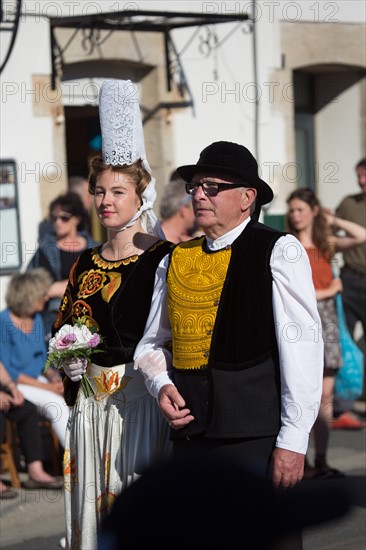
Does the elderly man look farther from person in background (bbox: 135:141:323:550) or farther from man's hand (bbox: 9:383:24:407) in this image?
man's hand (bbox: 9:383:24:407)

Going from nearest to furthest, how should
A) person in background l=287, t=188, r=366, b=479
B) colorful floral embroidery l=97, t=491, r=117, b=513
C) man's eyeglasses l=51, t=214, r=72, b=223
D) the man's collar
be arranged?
the man's collar
colorful floral embroidery l=97, t=491, r=117, b=513
person in background l=287, t=188, r=366, b=479
man's eyeglasses l=51, t=214, r=72, b=223

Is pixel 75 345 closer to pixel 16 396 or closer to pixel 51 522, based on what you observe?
pixel 51 522

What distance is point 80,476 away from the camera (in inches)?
173

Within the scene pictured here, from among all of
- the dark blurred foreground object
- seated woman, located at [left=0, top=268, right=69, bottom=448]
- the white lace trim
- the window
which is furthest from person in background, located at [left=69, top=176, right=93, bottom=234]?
the dark blurred foreground object

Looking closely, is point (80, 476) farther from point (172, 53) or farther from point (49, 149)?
point (172, 53)

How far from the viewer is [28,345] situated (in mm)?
7641

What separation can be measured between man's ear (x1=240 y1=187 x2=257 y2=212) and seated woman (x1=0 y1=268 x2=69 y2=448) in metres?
3.85

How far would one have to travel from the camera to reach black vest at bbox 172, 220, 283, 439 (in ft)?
12.1

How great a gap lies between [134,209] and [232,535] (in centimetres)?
327

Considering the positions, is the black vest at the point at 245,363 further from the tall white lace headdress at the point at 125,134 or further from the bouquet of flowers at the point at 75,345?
the tall white lace headdress at the point at 125,134

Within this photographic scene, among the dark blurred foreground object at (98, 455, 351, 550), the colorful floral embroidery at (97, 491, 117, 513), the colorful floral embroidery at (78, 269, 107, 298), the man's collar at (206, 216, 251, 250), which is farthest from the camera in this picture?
the colorful floral embroidery at (78, 269, 107, 298)

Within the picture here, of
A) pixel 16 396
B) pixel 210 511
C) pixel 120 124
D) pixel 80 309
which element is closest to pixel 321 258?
pixel 16 396

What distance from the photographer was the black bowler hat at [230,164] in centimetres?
388

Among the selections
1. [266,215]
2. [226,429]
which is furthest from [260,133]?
[226,429]
